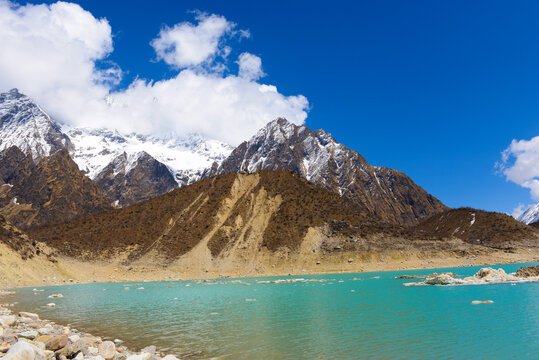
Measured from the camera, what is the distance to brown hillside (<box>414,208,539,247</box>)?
120 metres

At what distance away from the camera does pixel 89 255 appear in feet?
318

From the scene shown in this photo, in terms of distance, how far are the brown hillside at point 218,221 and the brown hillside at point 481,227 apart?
30.5 meters

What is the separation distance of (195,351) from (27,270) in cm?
6564

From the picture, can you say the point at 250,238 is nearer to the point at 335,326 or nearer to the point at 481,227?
the point at 335,326

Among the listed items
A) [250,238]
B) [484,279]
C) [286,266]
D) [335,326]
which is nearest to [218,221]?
[250,238]

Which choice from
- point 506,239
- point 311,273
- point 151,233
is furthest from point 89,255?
point 506,239

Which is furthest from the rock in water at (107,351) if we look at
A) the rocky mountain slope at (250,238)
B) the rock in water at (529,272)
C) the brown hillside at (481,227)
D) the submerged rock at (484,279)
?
the brown hillside at (481,227)

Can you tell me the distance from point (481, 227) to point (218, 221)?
9444cm

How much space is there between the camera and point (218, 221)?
356ft

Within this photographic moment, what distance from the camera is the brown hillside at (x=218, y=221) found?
327ft

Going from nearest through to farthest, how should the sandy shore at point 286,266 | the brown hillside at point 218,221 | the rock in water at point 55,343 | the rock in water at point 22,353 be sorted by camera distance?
the rock in water at point 22,353 < the rock in water at point 55,343 < the sandy shore at point 286,266 < the brown hillside at point 218,221

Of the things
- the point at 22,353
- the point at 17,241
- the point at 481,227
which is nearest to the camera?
the point at 22,353

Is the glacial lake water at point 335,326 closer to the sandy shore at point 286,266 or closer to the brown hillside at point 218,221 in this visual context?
the sandy shore at point 286,266

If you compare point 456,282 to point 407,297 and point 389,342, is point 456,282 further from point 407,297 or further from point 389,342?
point 389,342
